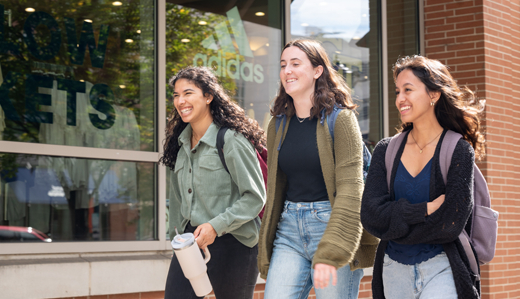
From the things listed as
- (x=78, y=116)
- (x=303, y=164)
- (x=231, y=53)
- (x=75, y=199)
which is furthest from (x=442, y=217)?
(x=231, y=53)

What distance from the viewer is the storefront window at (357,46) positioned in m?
7.31

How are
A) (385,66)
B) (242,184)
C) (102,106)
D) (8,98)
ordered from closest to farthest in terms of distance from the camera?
(242,184) < (8,98) < (102,106) < (385,66)

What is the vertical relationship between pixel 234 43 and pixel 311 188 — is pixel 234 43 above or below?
above

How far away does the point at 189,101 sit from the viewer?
3.37 metres

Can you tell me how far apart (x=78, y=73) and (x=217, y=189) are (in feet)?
9.36

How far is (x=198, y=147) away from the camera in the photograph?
3.37 meters

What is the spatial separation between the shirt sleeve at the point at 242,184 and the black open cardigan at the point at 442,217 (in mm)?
734

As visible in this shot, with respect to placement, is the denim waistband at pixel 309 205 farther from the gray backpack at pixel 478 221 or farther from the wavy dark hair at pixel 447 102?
the wavy dark hair at pixel 447 102

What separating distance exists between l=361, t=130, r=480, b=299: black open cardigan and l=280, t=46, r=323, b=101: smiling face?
67cm

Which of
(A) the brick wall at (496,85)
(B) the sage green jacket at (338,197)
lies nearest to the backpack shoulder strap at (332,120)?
(B) the sage green jacket at (338,197)

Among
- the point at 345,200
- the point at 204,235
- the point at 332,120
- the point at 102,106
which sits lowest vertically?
the point at 204,235

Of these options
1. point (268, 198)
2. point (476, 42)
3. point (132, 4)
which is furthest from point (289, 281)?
point (476, 42)

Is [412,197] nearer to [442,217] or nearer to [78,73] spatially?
[442,217]

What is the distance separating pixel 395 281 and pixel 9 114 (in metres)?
3.82
